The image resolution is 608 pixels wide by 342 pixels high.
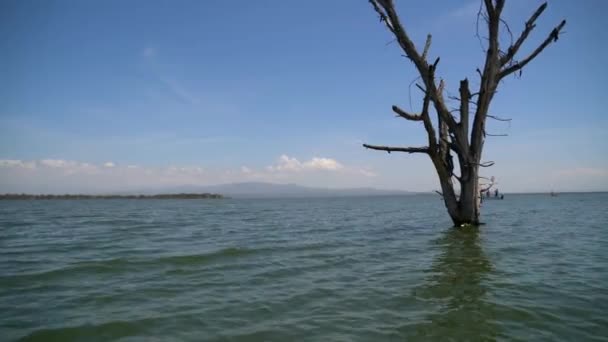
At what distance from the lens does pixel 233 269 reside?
7.54 m

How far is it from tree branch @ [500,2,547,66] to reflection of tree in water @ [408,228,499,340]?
6924 millimetres

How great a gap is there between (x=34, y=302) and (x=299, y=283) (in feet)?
13.3

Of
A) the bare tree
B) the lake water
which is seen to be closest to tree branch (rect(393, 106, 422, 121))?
the bare tree

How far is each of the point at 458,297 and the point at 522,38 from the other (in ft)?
34.3

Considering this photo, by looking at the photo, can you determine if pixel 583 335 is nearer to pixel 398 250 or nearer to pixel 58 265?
pixel 398 250

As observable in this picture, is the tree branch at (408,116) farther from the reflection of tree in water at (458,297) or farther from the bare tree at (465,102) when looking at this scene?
the reflection of tree in water at (458,297)

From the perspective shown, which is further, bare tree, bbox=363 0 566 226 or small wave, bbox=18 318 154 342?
bare tree, bbox=363 0 566 226

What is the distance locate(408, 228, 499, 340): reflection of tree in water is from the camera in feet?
13.1

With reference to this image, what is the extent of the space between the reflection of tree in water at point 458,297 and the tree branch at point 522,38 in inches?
273

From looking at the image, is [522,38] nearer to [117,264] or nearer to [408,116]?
[408,116]

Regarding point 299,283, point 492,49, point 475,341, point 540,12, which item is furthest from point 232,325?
point 540,12

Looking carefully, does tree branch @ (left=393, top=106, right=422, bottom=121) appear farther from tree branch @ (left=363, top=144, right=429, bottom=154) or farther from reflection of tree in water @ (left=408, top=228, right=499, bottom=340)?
reflection of tree in water @ (left=408, top=228, right=499, bottom=340)

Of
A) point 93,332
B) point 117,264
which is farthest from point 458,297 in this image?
point 117,264

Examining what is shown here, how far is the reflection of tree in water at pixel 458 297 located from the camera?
13.1ft
